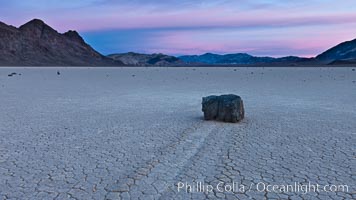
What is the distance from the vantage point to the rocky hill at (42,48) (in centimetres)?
11819

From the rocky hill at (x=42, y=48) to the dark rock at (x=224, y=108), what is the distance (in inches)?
4303

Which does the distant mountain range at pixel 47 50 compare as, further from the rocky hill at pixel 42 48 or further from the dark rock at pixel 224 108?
the dark rock at pixel 224 108

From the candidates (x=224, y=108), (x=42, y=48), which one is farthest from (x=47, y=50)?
(x=224, y=108)

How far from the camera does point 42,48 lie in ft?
442

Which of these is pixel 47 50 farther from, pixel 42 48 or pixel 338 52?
pixel 338 52

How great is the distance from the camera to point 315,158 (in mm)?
5875

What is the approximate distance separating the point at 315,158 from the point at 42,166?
14.1ft

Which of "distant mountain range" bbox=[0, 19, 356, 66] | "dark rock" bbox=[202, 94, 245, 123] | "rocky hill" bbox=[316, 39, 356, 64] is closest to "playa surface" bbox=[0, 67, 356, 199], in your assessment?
"dark rock" bbox=[202, 94, 245, 123]

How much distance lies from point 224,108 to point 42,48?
137 meters

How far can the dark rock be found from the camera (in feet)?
28.8

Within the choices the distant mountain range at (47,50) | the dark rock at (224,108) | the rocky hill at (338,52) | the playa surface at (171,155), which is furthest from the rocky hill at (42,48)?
the dark rock at (224,108)

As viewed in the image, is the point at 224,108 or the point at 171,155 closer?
the point at 171,155

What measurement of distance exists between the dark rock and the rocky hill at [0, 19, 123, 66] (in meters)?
109

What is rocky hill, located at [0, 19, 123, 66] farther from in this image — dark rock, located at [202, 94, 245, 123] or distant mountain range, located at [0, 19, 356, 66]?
dark rock, located at [202, 94, 245, 123]
